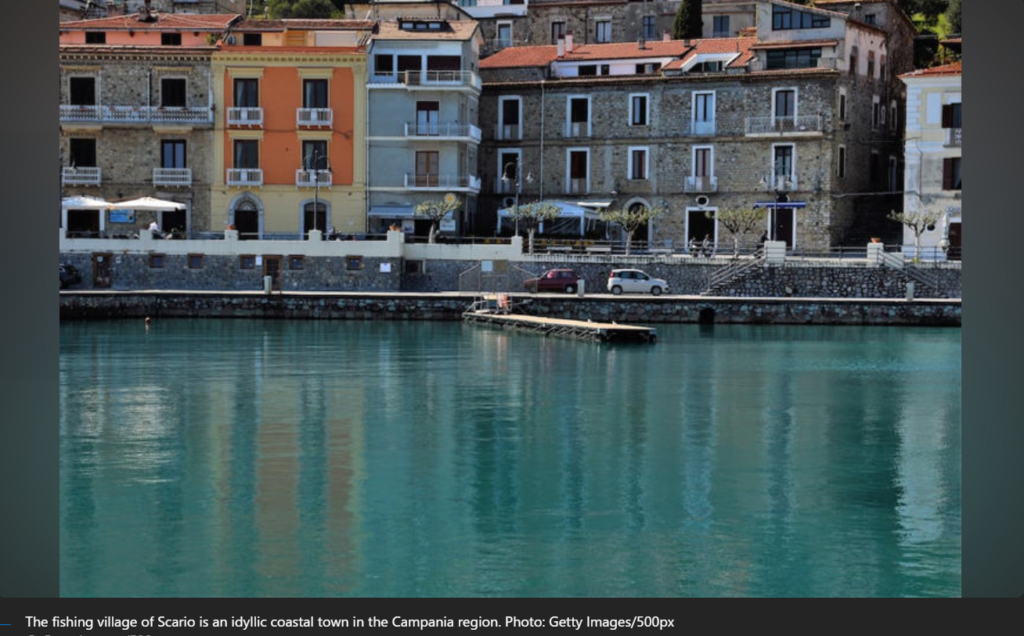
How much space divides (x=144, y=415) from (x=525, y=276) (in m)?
28.6

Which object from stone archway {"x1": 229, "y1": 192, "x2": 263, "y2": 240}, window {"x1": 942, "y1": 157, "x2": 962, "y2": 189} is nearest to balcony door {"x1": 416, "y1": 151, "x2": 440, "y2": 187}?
stone archway {"x1": 229, "y1": 192, "x2": 263, "y2": 240}

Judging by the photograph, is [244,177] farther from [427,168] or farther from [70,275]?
[70,275]

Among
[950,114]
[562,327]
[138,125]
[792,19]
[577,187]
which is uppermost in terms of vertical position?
[792,19]

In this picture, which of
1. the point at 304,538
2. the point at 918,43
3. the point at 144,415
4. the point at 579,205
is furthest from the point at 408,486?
the point at 918,43

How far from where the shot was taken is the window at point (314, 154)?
61.2m

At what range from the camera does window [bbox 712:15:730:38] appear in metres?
73.5

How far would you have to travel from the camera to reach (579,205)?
6156 centimetres

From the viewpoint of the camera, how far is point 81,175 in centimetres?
6097

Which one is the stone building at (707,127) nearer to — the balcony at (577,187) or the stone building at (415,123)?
the balcony at (577,187)

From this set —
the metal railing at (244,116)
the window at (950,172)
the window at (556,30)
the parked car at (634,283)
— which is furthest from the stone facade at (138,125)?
the window at (950,172)

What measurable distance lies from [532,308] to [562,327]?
19.9ft

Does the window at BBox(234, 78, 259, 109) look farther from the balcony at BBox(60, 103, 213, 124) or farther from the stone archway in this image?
the stone archway

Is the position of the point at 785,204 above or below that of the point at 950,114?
below

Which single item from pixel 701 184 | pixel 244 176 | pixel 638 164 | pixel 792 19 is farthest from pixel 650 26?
pixel 244 176
